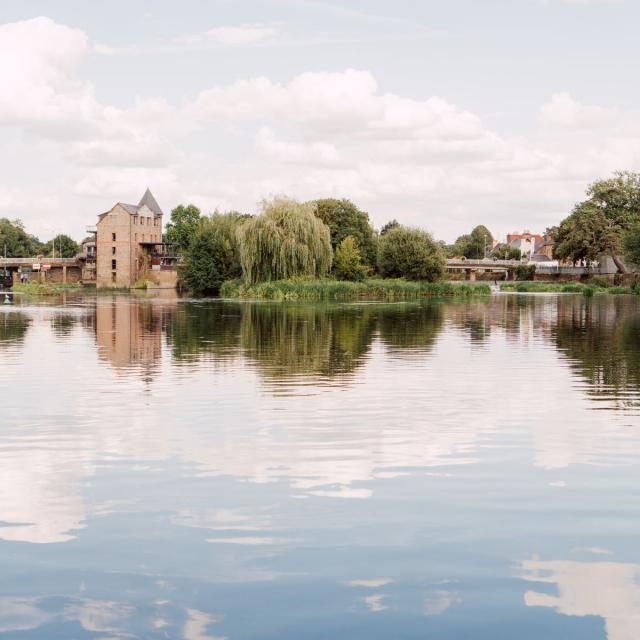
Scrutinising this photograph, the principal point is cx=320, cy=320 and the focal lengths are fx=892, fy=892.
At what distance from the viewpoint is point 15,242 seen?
184250 mm

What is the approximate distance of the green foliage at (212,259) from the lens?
3799 inches

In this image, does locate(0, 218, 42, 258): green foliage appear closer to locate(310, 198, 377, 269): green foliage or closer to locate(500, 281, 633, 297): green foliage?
locate(310, 198, 377, 269): green foliage

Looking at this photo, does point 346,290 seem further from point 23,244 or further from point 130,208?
point 23,244

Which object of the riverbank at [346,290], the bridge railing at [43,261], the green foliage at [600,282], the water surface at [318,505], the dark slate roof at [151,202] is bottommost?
the water surface at [318,505]

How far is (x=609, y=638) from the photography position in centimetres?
600

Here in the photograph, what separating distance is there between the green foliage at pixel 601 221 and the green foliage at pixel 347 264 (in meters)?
47.5

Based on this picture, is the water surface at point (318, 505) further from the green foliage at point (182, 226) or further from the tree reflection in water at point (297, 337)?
the green foliage at point (182, 226)

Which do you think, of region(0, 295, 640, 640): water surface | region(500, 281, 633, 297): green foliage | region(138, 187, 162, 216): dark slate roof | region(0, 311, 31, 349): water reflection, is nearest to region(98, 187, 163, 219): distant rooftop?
region(138, 187, 162, 216): dark slate roof

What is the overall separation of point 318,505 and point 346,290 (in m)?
67.7

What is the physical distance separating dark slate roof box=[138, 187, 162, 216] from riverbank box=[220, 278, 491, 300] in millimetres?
69260

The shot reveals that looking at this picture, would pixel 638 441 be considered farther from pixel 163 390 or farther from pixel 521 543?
pixel 163 390

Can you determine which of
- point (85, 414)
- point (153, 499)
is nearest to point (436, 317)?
point (85, 414)

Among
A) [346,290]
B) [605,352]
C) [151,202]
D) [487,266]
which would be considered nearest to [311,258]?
[346,290]

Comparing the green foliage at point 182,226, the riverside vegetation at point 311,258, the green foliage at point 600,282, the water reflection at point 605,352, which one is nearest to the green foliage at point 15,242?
the green foliage at point 182,226
